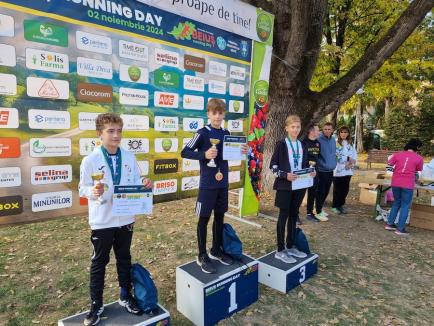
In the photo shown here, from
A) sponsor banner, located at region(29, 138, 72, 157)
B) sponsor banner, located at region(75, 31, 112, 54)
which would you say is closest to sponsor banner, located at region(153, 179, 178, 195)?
sponsor banner, located at region(29, 138, 72, 157)

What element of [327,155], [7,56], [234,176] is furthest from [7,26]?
[327,155]

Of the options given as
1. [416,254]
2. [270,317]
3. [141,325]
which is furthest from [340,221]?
[141,325]

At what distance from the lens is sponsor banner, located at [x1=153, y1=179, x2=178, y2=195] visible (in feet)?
15.9

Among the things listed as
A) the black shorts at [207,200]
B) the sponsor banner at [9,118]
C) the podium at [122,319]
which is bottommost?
the podium at [122,319]

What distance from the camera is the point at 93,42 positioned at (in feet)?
13.0

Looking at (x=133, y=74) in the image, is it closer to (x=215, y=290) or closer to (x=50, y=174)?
(x=50, y=174)

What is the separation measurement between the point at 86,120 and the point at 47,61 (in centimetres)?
78

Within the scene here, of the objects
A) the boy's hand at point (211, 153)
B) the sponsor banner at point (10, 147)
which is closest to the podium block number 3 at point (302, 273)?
the boy's hand at point (211, 153)

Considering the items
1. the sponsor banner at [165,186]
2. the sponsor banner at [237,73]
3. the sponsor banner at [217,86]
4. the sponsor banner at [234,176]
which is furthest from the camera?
the sponsor banner at [234,176]

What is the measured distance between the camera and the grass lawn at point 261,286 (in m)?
3.40

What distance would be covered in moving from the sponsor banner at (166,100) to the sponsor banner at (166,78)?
0.45 ft

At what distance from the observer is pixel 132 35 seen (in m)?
4.27

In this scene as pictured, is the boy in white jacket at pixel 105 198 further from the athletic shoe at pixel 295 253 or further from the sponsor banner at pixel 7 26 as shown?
the athletic shoe at pixel 295 253

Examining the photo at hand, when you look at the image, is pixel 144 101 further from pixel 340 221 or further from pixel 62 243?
pixel 340 221
